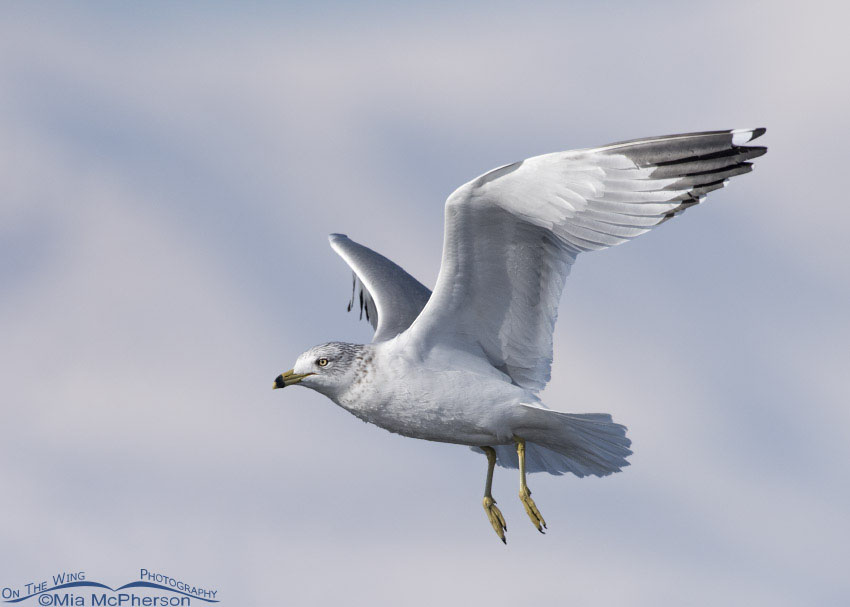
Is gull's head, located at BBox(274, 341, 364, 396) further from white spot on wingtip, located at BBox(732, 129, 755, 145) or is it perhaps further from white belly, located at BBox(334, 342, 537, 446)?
white spot on wingtip, located at BBox(732, 129, 755, 145)

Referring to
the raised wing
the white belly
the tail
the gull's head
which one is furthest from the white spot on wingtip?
the gull's head

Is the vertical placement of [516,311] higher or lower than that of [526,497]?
higher

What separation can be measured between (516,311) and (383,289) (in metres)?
2.81

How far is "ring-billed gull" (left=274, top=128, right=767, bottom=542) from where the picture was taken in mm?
10820

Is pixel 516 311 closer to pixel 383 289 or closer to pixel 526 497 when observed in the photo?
pixel 526 497

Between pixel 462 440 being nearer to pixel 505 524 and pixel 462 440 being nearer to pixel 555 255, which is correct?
pixel 505 524

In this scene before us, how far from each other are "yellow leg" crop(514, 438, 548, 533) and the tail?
12 centimetres

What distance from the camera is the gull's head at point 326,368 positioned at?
11.9 meters

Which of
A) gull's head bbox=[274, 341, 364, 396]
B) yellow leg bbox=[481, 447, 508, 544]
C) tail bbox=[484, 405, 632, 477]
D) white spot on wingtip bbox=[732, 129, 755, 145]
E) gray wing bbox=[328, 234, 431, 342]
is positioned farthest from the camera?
gray wing bbox=[328, 234, 431, 342]

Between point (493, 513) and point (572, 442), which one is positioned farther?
point (493, 513)

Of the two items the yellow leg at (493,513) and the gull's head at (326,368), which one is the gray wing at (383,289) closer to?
the gull's head at (326,368)

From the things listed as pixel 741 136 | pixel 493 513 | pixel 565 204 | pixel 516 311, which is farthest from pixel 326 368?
pixel 741 136

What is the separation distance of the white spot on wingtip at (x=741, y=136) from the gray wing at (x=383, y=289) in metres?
4.18

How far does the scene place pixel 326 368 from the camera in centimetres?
1200
